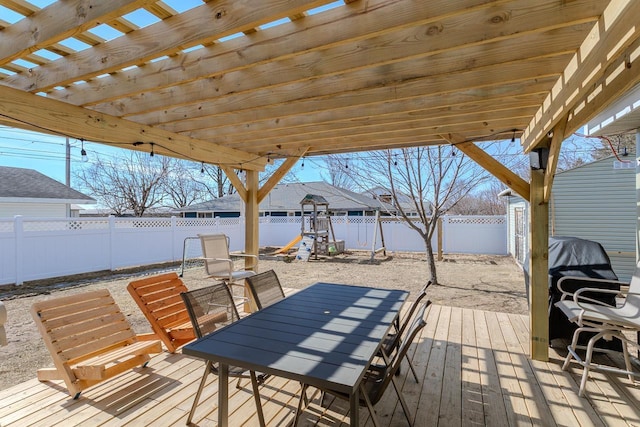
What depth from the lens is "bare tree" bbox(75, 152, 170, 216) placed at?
15.7 m

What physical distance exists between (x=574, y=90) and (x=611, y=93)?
29cm

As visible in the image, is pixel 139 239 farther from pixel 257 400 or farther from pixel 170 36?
pixel 170 36

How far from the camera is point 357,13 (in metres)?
1.53

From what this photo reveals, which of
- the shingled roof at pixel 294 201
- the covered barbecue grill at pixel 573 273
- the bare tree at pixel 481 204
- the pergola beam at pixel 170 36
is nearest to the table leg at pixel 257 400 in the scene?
the pergola beam at pixel 170 36

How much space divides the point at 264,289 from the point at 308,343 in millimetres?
1208

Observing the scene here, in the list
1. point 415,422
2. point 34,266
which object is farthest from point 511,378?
point 34,266

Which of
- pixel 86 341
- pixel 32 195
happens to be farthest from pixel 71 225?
pixel 86 341

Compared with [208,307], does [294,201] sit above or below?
above

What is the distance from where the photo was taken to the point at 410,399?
2314mm

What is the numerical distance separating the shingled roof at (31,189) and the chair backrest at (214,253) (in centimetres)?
862

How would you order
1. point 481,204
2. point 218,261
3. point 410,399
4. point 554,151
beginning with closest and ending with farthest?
1. point 410,399
2. point 554,151
3. point 218,261
4. point 481,204

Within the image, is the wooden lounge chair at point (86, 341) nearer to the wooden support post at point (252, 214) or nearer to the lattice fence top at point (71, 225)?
the wooden support post at point (252, 214)

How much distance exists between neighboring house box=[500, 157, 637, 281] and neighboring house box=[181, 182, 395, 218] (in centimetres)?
904

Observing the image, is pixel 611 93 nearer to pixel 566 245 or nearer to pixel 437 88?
pixel 437 88
